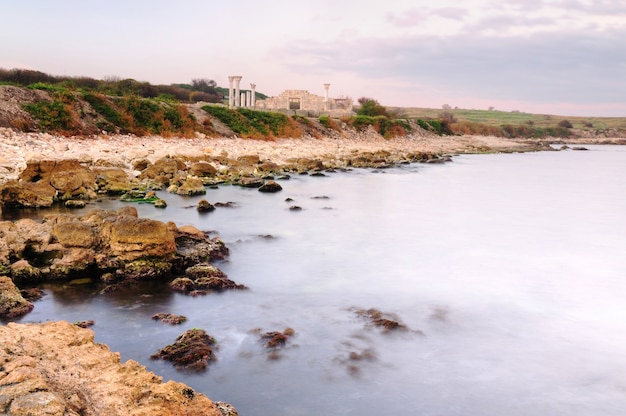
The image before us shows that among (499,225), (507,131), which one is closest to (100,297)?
(499,225)

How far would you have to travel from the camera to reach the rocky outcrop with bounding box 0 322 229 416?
3.50 metres

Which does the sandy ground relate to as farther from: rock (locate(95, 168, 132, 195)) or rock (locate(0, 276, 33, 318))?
rock (locate(0, 276, 33, 318))

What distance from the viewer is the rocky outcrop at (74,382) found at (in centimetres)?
350

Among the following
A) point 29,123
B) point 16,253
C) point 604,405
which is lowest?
point 604,405

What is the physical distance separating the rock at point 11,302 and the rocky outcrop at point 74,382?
3.28 meters

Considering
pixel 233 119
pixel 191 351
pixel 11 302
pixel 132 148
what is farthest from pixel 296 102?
pixel 191 351

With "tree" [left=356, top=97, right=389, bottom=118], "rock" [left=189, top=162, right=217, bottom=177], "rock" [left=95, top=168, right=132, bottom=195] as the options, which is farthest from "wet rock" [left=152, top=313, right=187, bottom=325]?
"tree" [left=356, top=97, right=389, bottom=118]

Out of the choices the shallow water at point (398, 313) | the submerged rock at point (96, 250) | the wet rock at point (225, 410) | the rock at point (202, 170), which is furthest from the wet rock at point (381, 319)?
the rock at point (202, 170)

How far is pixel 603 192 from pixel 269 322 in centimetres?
2434

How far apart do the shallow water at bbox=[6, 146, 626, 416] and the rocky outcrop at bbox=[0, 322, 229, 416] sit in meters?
1.70

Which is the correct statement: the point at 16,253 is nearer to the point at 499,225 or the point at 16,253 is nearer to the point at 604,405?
the point at 604,405

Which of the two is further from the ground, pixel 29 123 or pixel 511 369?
pixel 29 123

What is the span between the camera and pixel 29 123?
1155 inches

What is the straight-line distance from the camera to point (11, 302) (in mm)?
7805
